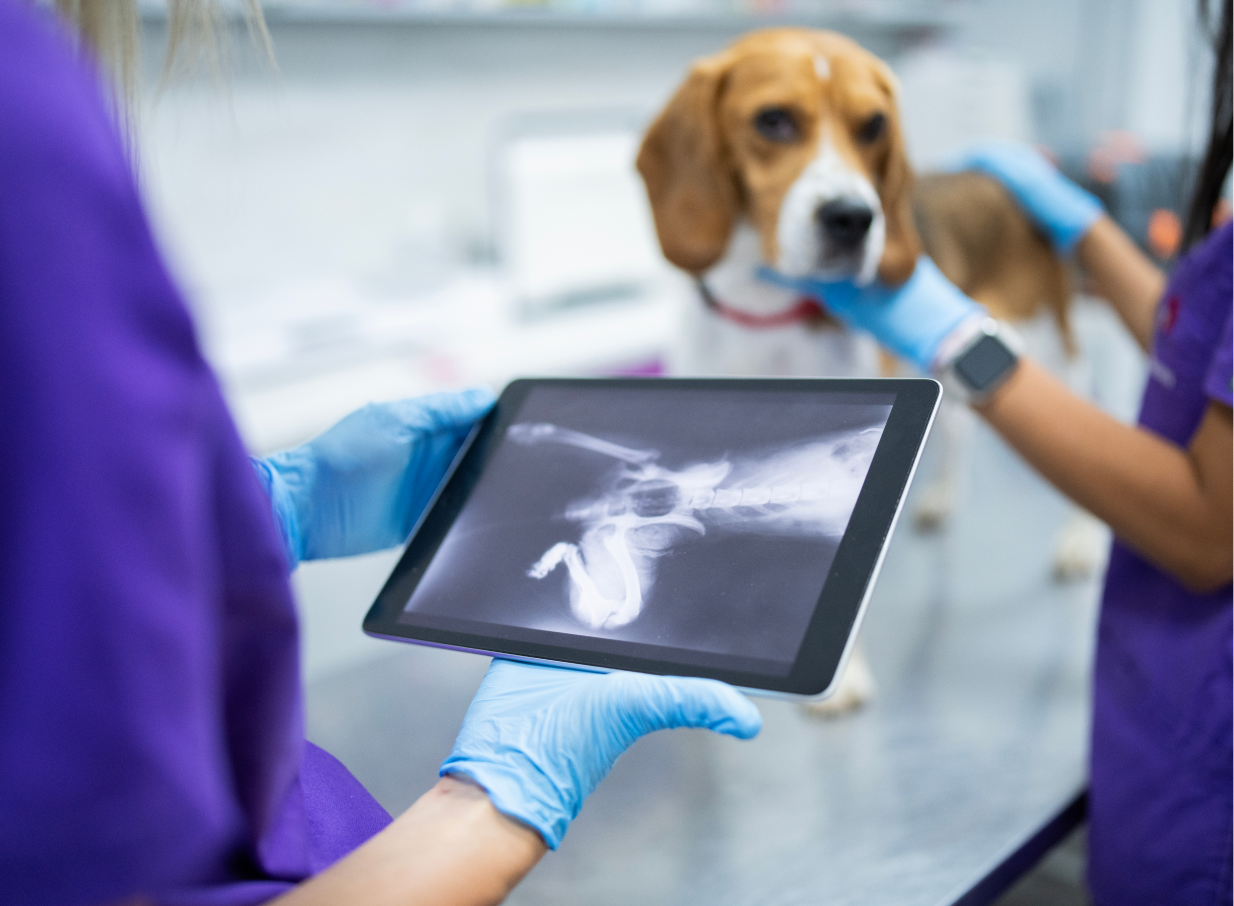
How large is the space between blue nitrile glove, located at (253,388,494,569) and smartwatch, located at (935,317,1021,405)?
1.54ft

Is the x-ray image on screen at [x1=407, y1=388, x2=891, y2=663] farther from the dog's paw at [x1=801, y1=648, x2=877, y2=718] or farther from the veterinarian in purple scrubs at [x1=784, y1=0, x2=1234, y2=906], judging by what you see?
the dog's paw at [x1=801, y1=648, x2=877, y2=718]

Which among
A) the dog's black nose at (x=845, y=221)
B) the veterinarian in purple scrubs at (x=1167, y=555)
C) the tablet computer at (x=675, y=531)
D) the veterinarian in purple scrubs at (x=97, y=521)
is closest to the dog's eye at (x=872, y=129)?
the dog's black nose at (x=845, y=221)

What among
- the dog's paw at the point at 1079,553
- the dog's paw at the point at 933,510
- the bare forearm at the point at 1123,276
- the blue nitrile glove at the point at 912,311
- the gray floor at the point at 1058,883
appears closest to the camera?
the blue nitrile glove at the point at 912,311

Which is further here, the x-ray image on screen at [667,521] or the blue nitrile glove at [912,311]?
the blue nitrile glove at [912,311]

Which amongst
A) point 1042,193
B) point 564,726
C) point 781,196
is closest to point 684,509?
point 564,726

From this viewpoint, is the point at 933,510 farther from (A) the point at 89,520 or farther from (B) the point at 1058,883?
(A) the point at 89,520

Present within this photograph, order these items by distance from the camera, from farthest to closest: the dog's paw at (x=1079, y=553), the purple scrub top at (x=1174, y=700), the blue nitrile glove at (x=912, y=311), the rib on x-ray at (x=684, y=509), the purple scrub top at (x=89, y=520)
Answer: the dog's paw at (x=1079, y=553) < the blue nitrile glove at (x=912, y=311) < the purple scrub top at (x=1174, y=700) < the rib on x-ray at (x=684, y=509) < the purple scrub top at (x=89, y=520)

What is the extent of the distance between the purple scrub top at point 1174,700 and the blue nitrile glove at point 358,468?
0.62 metres

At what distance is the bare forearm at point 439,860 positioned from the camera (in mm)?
416

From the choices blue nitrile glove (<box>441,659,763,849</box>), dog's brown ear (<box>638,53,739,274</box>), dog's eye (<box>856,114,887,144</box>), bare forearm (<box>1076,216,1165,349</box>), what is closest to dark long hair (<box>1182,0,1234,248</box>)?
bare forearm (<box>1076,216,1165,349</box>)

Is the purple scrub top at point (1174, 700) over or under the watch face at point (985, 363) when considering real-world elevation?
under

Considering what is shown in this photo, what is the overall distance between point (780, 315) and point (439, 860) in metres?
0.85

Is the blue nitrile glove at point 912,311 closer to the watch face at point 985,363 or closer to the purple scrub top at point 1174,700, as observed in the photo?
the watch face at point 985,363

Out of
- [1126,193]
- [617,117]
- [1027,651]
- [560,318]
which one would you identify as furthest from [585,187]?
[1027,651]
